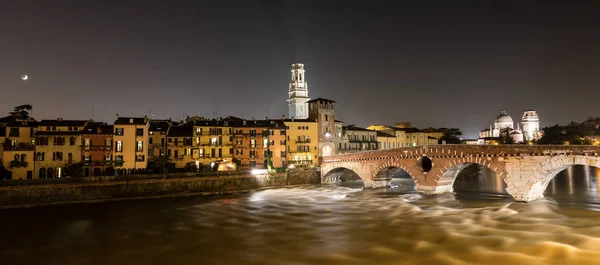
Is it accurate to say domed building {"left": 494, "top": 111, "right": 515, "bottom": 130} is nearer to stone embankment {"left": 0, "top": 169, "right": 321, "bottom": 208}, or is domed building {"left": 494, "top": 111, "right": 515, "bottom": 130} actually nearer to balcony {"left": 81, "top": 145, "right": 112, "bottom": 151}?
stone embankment {"left": 0, "top": 169, "right": 321, "bottom": 208}

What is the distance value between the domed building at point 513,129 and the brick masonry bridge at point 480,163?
257 ft

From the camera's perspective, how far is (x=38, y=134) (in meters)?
48.1

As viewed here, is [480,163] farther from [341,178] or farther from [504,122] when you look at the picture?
[504,122]

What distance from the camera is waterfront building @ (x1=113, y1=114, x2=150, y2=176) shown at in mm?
50847

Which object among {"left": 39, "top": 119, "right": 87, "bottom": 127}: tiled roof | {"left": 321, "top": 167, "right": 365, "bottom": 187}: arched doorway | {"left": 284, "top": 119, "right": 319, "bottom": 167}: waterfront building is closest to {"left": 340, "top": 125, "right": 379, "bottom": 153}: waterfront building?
{"left": 284, "top": 119, "right": 319, "bottom": 167}: waterfront building

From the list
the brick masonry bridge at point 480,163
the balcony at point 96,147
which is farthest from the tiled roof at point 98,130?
the brick masonry bridge at point 480,163

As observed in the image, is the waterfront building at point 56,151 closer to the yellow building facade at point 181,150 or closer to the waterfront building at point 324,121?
the yellow building facade at point 181,150

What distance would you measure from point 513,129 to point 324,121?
A: 92.7 m

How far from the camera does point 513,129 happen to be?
13575 cm

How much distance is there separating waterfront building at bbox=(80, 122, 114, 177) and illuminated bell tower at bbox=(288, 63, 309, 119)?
43755 millimetres

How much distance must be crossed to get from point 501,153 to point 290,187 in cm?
2704

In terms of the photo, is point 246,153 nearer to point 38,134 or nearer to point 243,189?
point 243,189

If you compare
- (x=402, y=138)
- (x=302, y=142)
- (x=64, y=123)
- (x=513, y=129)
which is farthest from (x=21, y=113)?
(x=513, y=129)

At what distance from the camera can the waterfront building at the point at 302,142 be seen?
217 ft
